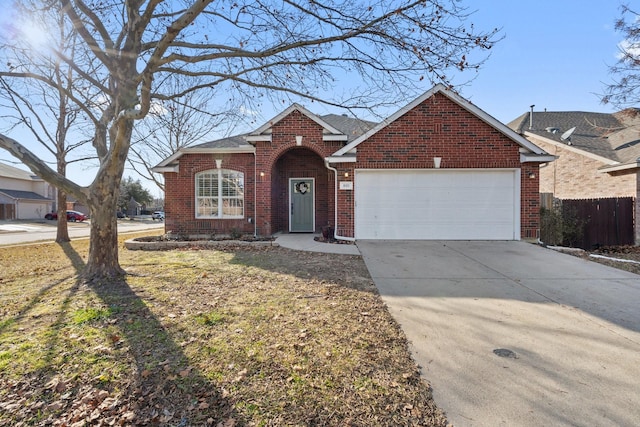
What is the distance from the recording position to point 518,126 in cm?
1905

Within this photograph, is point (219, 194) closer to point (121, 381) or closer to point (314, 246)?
point (314, 246)

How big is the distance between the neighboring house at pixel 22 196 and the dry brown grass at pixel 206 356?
136ft

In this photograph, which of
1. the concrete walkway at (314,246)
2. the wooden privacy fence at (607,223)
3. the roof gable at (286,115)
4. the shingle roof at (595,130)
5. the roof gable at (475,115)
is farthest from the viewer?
the shingle roof at (595,130)

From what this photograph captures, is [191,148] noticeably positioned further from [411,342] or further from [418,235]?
[411,342]

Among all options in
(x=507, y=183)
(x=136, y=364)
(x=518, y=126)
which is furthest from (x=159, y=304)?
(x=518, y=126)

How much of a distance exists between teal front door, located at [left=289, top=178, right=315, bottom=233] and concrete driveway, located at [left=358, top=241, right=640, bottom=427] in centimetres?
680

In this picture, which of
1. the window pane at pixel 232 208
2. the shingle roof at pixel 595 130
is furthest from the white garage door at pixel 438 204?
the window pane at pixel 232 208

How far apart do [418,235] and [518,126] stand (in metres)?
13.7

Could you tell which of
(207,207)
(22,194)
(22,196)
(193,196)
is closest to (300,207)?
(207,207)

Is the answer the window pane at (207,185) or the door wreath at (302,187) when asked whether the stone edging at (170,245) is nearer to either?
the window pane at (207,185)

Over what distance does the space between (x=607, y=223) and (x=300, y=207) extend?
11.3 m

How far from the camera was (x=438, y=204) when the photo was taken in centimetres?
1041

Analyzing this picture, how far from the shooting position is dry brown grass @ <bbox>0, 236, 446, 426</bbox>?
2.31m

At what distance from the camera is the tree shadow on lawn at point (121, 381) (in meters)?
2.29
